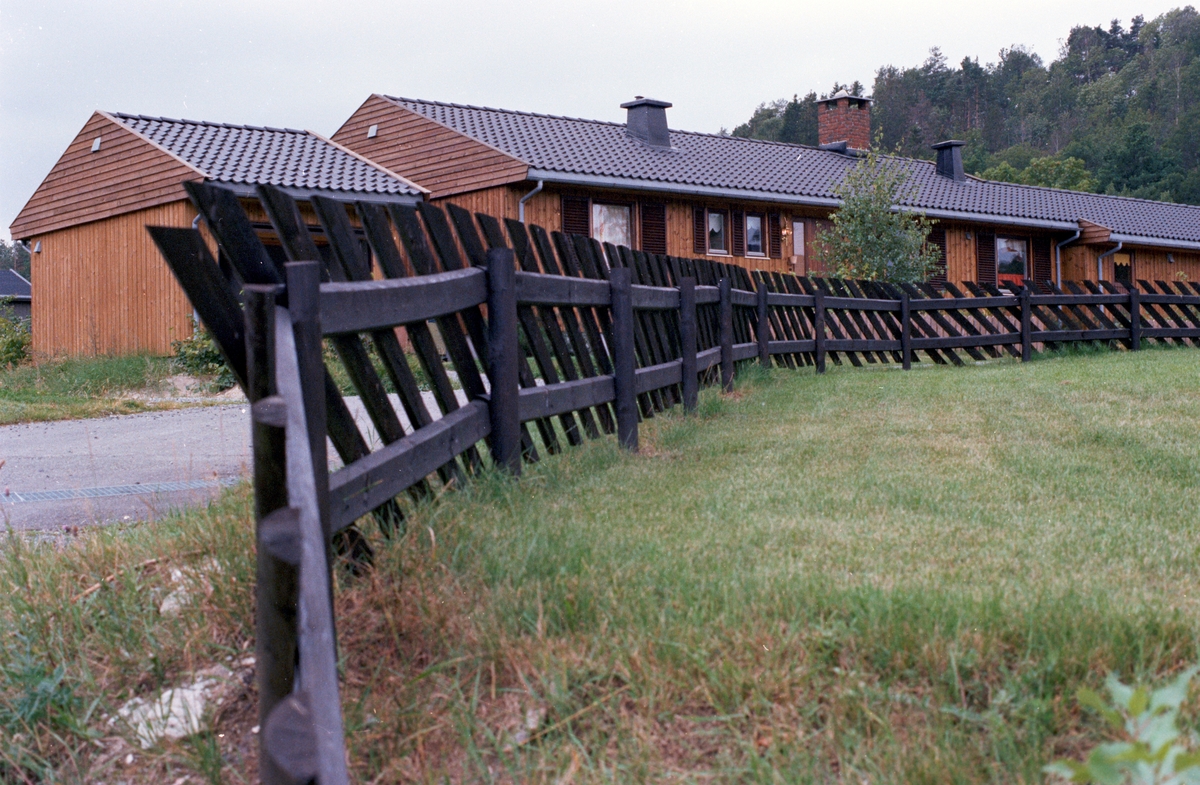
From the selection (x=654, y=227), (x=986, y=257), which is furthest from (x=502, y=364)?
(x=986, y=257)

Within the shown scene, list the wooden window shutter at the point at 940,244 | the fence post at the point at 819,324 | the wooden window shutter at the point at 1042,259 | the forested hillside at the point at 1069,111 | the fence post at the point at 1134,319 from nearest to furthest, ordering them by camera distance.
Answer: the fence post at the point at 819,324
the fence post at the point at 1134,319
the wooden window shutter at the point at 940,244
the wooden window shutter at the point at 1042,259
the forested hillside at the point at 1069,111

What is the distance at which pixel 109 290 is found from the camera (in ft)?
71.9

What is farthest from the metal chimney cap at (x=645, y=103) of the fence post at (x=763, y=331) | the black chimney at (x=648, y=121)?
the fence post at (x=763, y=331)

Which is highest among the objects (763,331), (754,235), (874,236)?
(754,235)

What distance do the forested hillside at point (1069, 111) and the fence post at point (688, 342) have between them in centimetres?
6523

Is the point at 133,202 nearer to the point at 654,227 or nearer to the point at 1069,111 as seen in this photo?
the point at 654,227

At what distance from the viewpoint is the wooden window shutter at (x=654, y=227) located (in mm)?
24078

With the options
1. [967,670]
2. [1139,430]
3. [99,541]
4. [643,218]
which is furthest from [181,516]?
[643,218]

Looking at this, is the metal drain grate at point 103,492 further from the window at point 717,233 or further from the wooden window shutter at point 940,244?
the wooden window shutter at point 940,244

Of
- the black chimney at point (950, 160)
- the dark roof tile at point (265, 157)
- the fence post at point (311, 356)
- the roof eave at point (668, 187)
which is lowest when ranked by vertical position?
the fence post at point (311, 356)

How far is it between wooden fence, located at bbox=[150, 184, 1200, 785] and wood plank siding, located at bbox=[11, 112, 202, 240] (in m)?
14.3

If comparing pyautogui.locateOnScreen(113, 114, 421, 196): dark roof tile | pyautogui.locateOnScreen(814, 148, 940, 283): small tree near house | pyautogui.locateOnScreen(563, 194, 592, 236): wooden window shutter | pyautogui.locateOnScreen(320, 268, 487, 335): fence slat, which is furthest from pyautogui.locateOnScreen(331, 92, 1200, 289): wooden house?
pyautogui.locateOnScreen(320, 268, 487, 335): fence slat

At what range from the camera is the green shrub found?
709 inches

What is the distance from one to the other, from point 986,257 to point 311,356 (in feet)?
99.4
